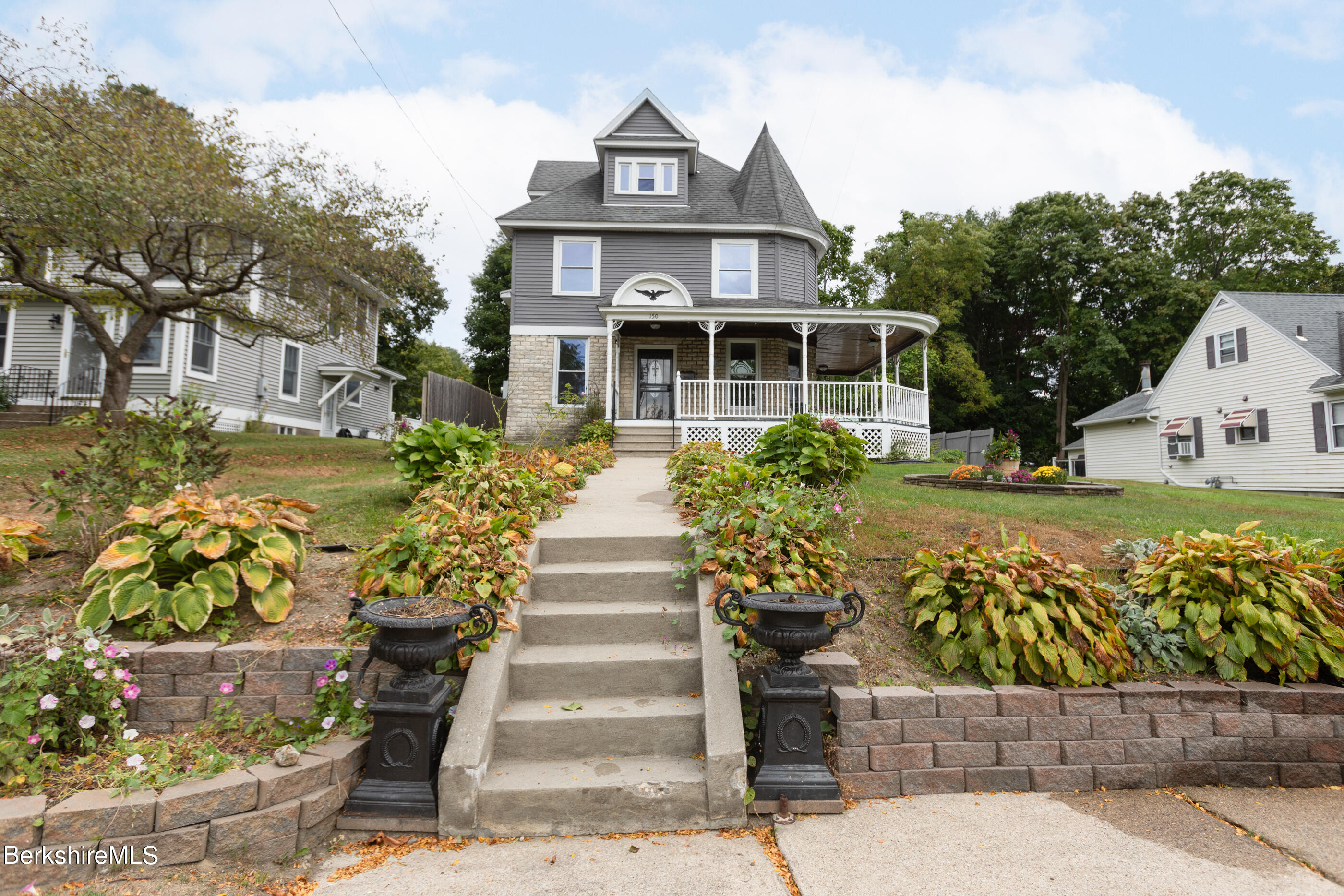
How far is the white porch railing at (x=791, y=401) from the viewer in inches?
513

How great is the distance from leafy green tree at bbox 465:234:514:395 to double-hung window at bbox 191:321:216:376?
13527 mm

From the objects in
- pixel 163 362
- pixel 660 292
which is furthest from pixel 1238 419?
pixel 163 362

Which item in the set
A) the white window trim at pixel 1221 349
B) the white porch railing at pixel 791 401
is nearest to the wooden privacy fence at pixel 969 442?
the white porch railing at pixel 791 401

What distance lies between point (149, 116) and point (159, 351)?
7.01 m

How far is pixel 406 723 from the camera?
8.23 ft

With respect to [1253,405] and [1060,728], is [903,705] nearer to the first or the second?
[1060,728]

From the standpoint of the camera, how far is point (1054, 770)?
2.81 metres

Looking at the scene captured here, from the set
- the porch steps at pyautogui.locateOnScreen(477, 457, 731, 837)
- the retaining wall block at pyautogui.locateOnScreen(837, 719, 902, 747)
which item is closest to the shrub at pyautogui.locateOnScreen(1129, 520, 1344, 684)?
the retaining wall block at pyautogui.locateOnScreen(837, 719, 902, 747)

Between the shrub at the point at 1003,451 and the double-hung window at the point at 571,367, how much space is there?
889cm

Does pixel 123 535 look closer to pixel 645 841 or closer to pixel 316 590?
pixel 316 590

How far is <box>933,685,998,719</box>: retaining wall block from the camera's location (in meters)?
2.81

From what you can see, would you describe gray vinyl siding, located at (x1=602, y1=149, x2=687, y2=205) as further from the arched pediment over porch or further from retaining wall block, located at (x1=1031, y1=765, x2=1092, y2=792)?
retaining wall block, located at (x1=1031, y1=765, x2=1092, y2=792)

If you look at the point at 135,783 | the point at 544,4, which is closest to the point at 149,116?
the point at 544,4

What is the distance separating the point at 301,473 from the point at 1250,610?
32.1ft
